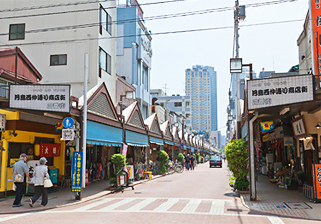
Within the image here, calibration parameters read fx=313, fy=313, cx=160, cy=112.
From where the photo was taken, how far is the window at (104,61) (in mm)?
27344

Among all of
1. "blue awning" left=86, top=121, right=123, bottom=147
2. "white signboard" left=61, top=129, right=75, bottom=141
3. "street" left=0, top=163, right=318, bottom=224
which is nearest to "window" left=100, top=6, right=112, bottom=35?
"blue awning" left=86, top=121, right=123, bottom=147

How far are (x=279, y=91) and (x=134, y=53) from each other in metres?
32.1

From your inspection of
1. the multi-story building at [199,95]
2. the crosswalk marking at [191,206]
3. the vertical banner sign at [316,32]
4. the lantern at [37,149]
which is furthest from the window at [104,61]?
the multi-story building at [199,95]

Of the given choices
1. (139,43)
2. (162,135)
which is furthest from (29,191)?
(139,43)

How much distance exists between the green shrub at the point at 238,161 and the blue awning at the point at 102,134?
6989 mm

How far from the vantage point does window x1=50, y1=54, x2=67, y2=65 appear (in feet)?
87.7

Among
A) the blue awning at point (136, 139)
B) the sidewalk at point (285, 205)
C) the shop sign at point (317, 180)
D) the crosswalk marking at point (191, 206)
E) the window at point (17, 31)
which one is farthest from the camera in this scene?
the window at point (17, 31)

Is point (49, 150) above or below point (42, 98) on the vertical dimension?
below

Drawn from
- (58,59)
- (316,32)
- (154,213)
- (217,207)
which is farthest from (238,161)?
(58,59)

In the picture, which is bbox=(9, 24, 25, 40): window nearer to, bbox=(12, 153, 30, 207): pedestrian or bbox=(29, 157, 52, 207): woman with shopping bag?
bbox=(12, 153, 30, 207): pedestrian

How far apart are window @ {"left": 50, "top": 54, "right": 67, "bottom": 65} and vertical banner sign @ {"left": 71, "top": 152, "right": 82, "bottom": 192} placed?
14.5 meters

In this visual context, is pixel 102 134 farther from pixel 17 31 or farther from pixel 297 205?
pixel 17 31

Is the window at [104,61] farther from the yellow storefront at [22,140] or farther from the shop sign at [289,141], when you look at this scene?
the shop sign at [289,141]

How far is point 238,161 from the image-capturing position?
16.0 meters
